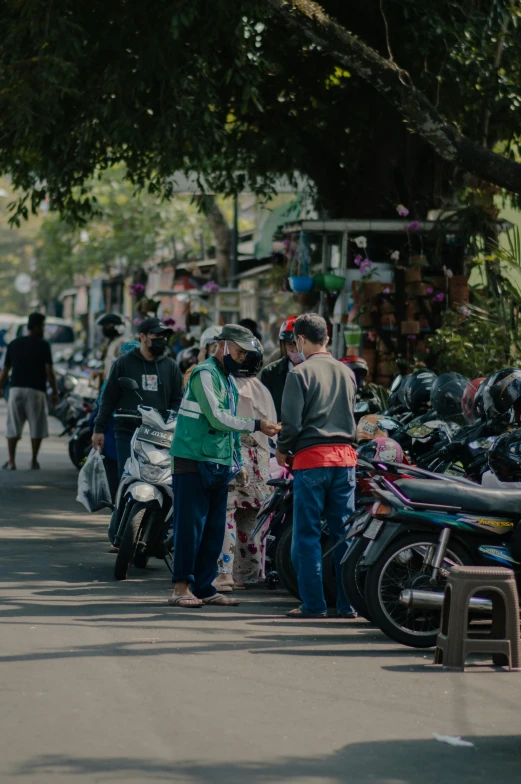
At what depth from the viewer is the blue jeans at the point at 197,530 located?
30.3 feet

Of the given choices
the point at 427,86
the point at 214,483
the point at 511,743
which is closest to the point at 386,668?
the point at 511,743

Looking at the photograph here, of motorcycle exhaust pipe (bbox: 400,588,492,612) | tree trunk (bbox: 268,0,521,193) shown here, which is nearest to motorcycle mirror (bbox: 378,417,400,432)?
motorcycle exhaust pipe (bbox: 400,588,492,612)

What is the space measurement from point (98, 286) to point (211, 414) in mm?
48327

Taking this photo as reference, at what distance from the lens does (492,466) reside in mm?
8938

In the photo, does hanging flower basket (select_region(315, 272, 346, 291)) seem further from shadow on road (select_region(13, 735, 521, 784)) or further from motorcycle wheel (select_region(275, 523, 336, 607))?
shadow on road (select_region(13, 735, 521, 784))

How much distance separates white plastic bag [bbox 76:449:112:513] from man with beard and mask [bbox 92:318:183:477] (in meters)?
0.20

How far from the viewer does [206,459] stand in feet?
30.1

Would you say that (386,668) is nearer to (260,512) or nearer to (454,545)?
(454,545)

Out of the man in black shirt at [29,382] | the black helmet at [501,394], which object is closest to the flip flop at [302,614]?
the black helmet at [501,394]

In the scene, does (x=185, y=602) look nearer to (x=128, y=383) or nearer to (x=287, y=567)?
(x=287, y=567)

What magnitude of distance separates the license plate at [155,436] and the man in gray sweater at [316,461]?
1.55m

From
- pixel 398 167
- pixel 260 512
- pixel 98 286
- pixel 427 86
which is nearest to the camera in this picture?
pixel 260 512

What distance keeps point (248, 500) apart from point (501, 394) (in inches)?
75.8

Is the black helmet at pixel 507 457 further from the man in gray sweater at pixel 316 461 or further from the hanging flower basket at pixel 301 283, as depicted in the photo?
the hanging flower basket at pixel 301 283
